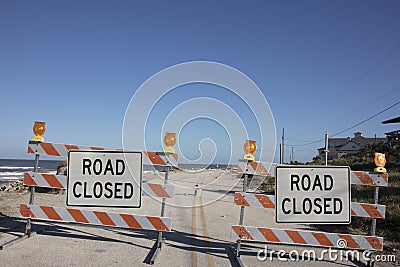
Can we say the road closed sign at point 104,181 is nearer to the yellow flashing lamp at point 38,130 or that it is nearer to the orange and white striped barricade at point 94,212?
the orange and white striped barricade at point 94,212

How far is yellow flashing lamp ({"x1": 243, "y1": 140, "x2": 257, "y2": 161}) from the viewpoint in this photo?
6927mm

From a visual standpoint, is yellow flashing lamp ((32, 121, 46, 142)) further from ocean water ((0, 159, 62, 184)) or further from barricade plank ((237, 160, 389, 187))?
ocean water ((0, 159, 62, 184))

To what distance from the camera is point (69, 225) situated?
8484 mm

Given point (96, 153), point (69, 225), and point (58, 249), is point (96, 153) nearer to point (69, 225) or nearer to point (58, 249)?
point (58, 249)

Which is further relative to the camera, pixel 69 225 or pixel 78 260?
pixel 69 225

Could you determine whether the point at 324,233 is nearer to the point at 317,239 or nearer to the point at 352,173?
the point at 317,239

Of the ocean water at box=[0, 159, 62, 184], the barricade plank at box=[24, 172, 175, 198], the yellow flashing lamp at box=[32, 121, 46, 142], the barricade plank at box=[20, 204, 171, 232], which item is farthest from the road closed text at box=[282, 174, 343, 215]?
the ocean water at box=[0, 159, 62, 184]

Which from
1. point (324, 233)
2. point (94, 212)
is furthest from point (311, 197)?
point (94, 212)

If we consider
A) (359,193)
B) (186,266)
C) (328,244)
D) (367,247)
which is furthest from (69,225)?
(359,193)

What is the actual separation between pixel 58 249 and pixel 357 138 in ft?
326

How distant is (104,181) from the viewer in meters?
6.56

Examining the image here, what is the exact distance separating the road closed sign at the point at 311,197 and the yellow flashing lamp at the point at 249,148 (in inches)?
29.2

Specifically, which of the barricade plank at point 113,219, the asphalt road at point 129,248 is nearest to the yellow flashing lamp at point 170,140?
the barricade plank at point 113,219

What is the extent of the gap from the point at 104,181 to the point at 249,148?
9.29ft
